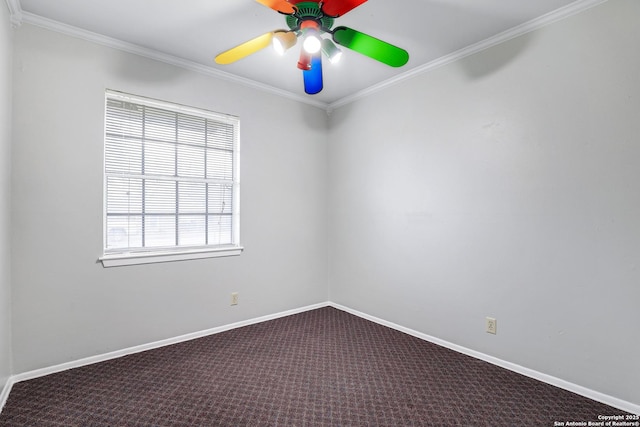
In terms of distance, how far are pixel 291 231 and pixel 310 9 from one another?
7.89ft

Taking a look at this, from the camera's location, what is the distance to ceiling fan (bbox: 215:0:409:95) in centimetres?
160

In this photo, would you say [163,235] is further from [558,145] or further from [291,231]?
[558,145]

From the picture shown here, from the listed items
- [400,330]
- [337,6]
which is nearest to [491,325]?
[400,330]

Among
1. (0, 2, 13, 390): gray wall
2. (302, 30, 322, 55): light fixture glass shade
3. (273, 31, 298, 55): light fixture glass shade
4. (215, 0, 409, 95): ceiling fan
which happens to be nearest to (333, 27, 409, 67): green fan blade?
(215, 0, 409, 95): ceiling fan

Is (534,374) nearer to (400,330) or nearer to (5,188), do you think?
(400,330)

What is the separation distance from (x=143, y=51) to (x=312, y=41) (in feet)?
5.72

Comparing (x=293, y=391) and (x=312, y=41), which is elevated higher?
(x=312, y=41)

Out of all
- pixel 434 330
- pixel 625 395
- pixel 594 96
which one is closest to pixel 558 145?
pixel 594 96

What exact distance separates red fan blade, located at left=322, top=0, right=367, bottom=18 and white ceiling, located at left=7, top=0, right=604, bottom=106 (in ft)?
2.08

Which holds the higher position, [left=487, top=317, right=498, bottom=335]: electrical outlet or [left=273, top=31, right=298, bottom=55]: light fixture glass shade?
[left=273, top=31, right=298, bottom=55]: light fixture glass shade

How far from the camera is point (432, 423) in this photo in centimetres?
182

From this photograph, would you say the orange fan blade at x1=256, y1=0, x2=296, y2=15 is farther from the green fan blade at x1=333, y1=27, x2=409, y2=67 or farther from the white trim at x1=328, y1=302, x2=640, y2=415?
the white trim at x1=328, y1=302, x2=640, y2=415

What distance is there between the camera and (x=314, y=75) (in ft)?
6.82

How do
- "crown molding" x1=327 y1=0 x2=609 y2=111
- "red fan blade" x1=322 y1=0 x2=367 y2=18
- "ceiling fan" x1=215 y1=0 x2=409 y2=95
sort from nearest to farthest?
1. "red fan blade" x1=322 y1=0 x2=367 y2=18
2. "ceiling fan" x1=215 y1=0 x2=409 y2=95
3. "crown molding" x1=327 y1=0 x2=609 y2=111
